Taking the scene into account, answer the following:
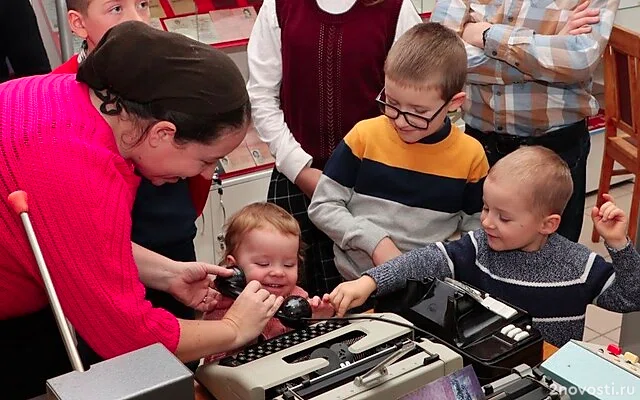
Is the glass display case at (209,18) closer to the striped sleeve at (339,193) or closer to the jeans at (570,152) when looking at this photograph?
the jeans at (570,152)

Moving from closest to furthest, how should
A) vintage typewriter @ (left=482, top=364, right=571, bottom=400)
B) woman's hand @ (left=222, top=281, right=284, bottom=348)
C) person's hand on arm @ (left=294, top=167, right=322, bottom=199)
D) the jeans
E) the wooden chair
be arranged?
vintage typewriter @ (left=482, top=364, right=571, bottom=400) < woman's hand @ (left=222, top=281, right=284, bottom=348) < person's hand on arm @ (left=294, top=167, right=322, bottom=199) < the jeans < the wooden chair

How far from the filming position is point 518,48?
7.49 ft

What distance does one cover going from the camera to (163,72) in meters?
1.26

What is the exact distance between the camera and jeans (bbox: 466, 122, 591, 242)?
2.37 metres

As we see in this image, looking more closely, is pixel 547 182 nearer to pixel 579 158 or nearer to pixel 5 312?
pixel 579 158

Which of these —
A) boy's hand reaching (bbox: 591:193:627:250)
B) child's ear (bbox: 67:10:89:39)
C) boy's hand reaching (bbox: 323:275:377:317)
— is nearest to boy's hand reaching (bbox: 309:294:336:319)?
boy's hand reaching (bbox: 323:275:377:317)

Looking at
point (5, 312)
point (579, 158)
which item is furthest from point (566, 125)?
point (5, 312)

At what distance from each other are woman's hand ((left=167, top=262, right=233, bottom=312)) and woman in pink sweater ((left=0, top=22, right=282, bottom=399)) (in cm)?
25

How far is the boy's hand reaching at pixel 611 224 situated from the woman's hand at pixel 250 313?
672mm

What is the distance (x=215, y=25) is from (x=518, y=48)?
1.46 m

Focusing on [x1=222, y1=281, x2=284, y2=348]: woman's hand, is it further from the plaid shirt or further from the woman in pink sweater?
the plaid shirt

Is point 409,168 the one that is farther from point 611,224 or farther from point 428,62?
point 611,224

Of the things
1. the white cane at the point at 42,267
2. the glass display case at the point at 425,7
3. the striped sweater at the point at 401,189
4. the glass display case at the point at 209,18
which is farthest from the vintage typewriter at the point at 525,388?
the glass display case at the point at 425,7

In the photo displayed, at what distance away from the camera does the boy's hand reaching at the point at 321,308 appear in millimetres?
1561
